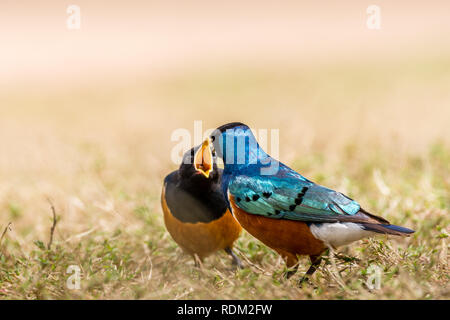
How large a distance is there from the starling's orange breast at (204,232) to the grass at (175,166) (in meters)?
0.19

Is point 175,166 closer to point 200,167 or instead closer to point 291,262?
point 200,167

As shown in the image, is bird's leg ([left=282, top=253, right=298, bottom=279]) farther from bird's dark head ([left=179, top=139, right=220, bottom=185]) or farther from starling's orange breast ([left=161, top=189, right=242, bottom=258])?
bird's dark head ([left=179, top=139, right=220, bottom=185])

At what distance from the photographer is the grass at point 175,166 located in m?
3.27

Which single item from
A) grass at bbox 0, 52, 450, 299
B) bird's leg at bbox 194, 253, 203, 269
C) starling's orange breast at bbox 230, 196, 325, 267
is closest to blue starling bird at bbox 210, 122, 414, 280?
starling's orange breast at bbox 230, 196, 325, 267

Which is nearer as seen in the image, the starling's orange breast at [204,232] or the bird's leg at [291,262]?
the bird's leg at [291,262]

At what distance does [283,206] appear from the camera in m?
3.07

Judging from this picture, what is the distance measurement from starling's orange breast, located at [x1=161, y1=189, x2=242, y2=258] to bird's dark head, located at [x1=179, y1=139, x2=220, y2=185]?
26 cm

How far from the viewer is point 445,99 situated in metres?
7.89

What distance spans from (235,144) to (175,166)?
3067mm

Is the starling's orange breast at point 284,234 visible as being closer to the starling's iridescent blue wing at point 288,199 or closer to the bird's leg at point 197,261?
the starling's iridescent blue wing at point 288,199

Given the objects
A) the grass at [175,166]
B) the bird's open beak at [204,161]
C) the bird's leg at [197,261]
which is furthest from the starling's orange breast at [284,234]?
the bird's leg at [197,261]

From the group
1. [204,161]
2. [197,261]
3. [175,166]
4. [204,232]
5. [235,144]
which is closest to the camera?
[235,144]

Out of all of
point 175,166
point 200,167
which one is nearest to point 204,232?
point 200,167

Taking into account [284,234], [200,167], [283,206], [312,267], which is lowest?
[312,267]
